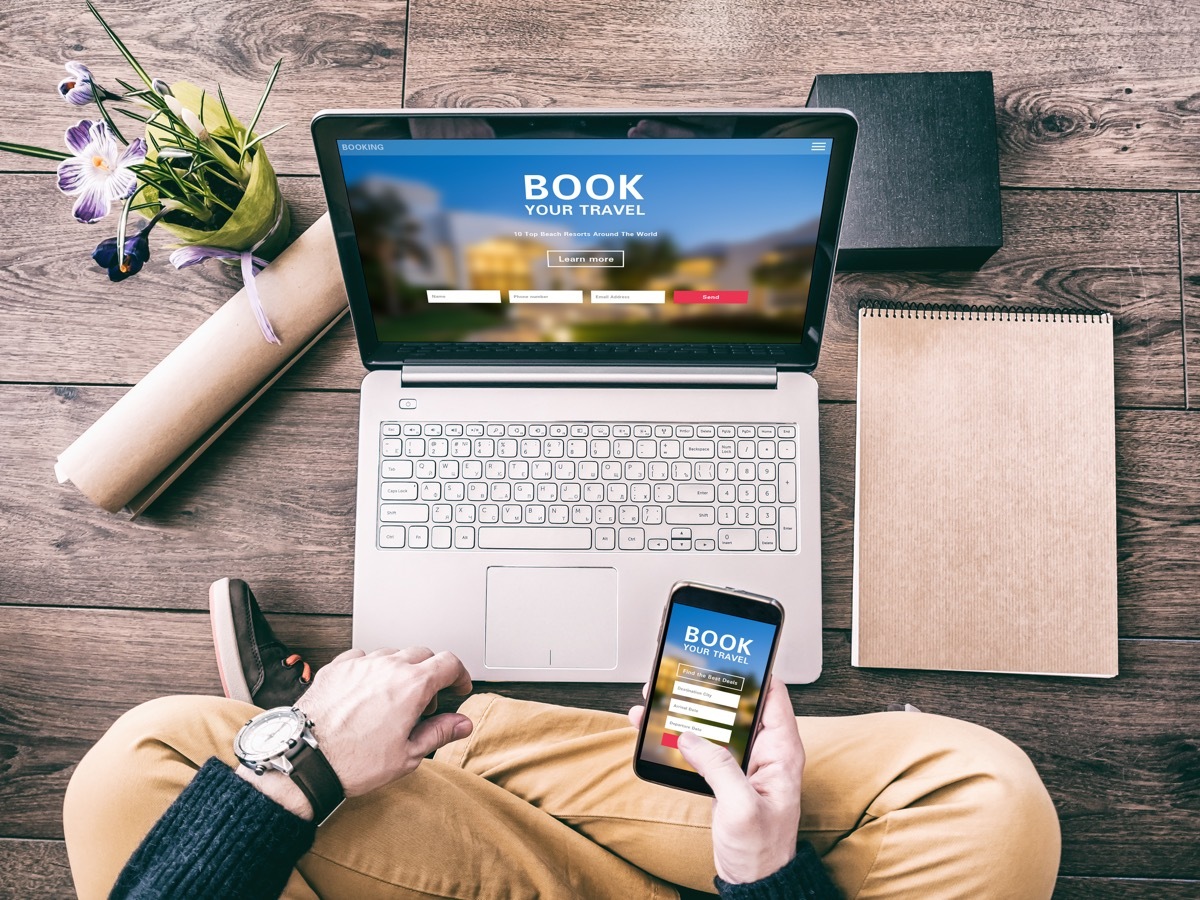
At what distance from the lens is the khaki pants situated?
2.31ft

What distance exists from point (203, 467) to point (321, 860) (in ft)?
1.43

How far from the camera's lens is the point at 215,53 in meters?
0.92

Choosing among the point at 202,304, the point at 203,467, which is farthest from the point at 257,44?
the point at 203,467

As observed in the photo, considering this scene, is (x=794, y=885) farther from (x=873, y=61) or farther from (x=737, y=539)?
(x=873, y=61)

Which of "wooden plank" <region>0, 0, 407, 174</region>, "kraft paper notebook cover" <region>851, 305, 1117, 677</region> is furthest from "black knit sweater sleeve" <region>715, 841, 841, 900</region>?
"wooden plank" <region>0, 0, 407, 174</region>

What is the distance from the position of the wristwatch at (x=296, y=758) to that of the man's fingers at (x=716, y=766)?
0.31 m

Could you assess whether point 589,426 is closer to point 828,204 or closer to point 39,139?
point 828,204

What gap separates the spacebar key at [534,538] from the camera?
0.81 metres

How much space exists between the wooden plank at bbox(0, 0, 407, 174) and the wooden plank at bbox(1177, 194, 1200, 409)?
92cm

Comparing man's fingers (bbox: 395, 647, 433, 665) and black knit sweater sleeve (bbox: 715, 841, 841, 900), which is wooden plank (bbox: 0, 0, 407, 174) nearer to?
man's fingers (bbox: 395, 647, 433, 665)

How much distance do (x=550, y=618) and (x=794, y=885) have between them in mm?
328

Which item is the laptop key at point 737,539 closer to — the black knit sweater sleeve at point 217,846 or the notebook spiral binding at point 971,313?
the notebook spiral binding at point 971,313

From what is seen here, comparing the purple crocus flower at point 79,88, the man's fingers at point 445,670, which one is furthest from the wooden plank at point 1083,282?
the purple crocus flower at point 79,88

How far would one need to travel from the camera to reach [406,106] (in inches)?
35.8
